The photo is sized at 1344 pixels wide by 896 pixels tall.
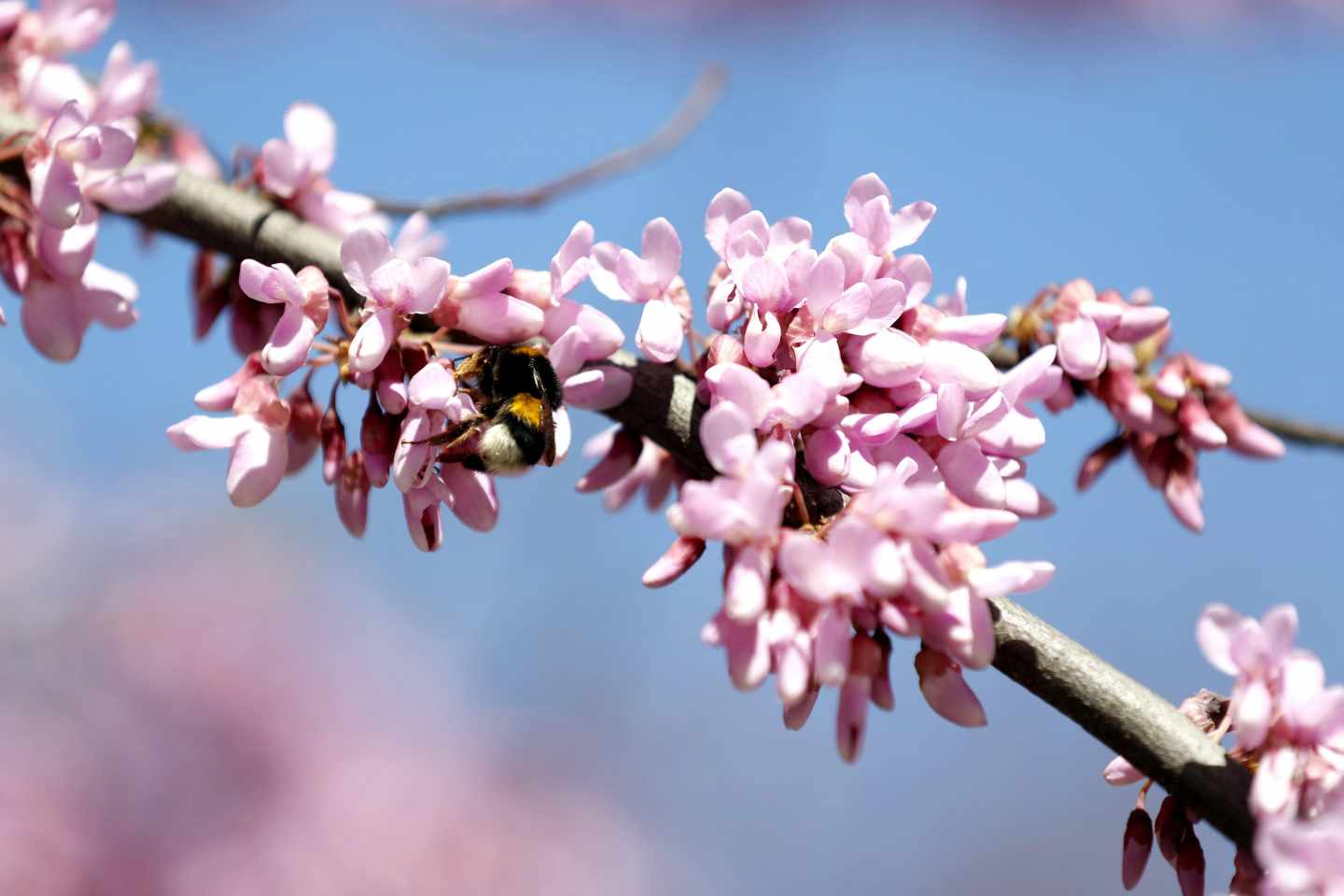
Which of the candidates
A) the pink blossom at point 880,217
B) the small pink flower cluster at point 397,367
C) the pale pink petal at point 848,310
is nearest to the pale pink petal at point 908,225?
the pink blossom at point 880,217

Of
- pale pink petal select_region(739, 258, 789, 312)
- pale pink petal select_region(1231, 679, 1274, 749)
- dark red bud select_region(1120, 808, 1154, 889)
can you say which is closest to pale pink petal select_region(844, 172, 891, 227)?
pale pink petal select_region(739, 258, 789, 312)

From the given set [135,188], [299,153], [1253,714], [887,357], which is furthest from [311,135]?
[1253,714]

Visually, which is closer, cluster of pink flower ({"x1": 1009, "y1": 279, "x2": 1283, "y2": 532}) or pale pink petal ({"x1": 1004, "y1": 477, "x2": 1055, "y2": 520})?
pale pink petal ({"x1": 1004, "y1": 477, "x2": 1055, "y2": 520})

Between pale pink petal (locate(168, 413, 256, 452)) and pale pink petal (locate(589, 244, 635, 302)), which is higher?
pale pink petal (locate(589, 244, 635, 302))

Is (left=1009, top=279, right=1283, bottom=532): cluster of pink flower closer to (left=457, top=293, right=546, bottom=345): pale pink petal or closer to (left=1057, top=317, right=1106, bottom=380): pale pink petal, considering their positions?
(left=1057, top=317, right=1106, bottom=380): pale pink petal

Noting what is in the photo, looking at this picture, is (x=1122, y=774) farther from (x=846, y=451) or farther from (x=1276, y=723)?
(x=846, y=451)

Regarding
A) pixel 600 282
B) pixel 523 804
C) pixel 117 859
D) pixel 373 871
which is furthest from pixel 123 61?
pixel 523 804

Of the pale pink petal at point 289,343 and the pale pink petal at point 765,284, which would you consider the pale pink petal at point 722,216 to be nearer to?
the pale pink petal at point 765,284
